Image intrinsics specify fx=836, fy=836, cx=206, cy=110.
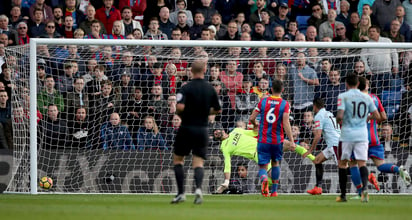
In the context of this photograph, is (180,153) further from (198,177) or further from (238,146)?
(238,146)

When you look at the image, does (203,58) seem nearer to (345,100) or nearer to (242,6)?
(242,6)

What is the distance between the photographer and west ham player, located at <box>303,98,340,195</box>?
15.6 meters

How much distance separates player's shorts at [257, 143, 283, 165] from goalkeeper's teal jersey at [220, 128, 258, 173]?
153 centimetres

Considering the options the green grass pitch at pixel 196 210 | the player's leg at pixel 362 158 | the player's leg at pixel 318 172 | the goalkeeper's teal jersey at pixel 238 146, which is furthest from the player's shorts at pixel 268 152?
the green grass pitch at pixel 196 210

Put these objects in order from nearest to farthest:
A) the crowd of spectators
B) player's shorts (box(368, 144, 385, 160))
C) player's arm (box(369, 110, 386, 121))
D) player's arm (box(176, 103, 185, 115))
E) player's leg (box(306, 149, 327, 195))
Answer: player's arm (box(176, 103, 185, 115)) < player's arm (box(369, 110, 386, 121)) < player's shorts (box(368, 144, 385, 160)) < player's leg (box(306, 149, 327, 195)) < the crowd of spectators

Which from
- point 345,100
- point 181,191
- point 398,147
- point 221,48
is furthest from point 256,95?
point 181,191

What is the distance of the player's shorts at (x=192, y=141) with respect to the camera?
37.0ft

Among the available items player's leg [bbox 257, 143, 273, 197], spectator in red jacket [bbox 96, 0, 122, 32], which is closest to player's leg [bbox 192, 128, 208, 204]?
player's leg [bbox 257, 143, 273, 197]

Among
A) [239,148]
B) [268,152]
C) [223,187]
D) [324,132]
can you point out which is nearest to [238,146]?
[239,148]

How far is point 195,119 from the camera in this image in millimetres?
11289

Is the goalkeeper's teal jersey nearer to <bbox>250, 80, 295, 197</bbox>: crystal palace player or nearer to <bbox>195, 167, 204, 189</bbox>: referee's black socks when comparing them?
<bbox>250, 80, 295, 197</bbox>: crystal palace player

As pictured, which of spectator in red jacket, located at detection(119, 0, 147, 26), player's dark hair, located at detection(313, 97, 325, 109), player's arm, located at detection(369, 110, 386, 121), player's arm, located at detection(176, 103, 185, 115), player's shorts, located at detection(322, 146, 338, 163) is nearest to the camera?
player's arm, located at detection(176, 103, 185, 115)

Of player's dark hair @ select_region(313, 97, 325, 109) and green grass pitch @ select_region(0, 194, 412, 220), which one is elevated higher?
player's dark hair @ select_region(313, 97, 325, 109)

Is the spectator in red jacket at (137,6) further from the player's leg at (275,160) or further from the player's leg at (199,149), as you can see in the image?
the player's leg at (199,149)
